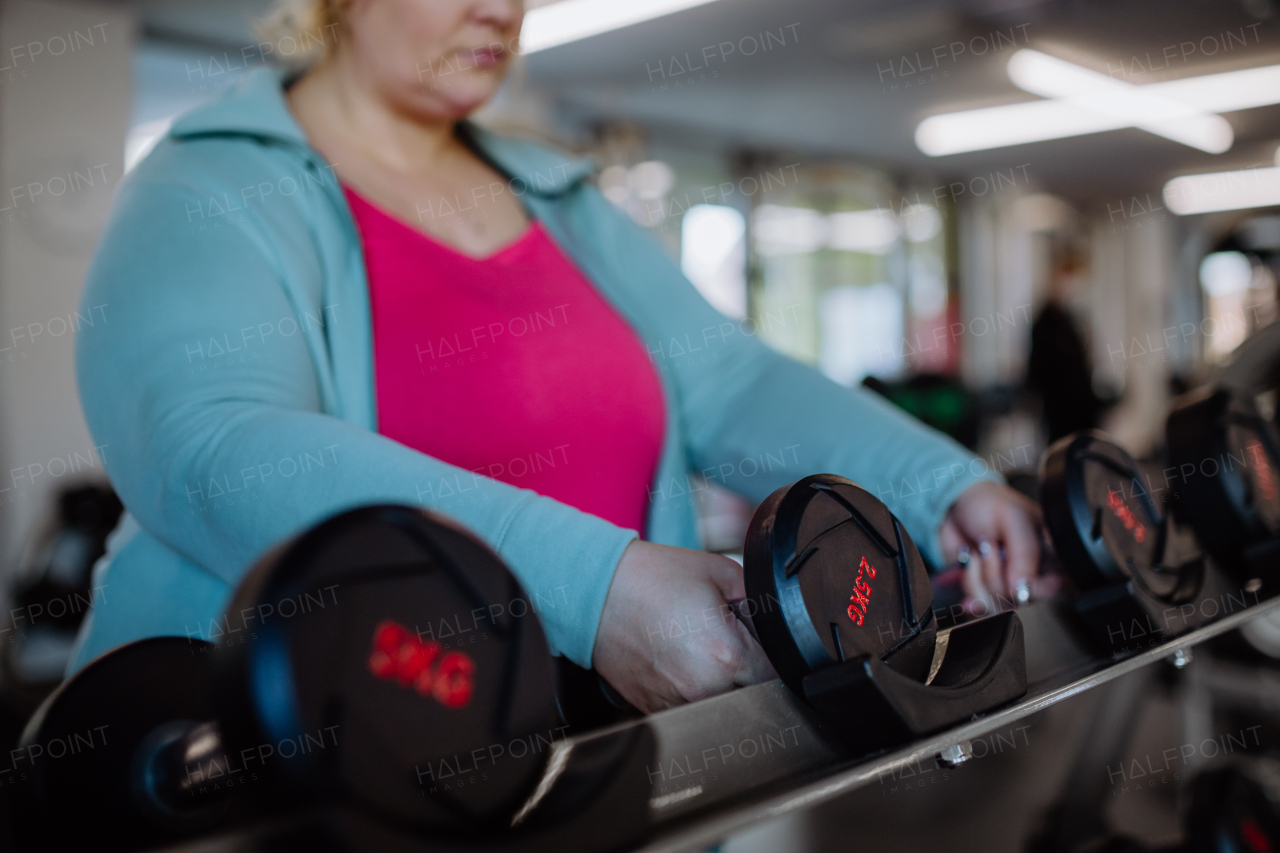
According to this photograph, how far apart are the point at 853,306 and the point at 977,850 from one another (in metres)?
7.04

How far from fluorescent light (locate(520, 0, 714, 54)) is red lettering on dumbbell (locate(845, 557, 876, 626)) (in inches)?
167

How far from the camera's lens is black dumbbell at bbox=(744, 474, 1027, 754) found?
485mm

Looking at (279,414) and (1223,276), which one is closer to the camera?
(279,414)

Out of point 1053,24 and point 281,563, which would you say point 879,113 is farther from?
point 281,563

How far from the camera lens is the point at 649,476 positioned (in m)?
0.93

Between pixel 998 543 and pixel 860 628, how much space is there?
0.36m

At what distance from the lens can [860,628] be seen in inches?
21.0

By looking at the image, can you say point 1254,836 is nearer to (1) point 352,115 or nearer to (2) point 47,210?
(1) point 352,115

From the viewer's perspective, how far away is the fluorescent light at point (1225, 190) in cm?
875

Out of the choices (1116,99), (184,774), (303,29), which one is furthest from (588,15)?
(184,774)

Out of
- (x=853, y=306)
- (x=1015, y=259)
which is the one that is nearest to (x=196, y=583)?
(x=853, y=306)

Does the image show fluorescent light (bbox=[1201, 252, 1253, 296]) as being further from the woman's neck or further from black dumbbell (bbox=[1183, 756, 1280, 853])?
the woman's neck

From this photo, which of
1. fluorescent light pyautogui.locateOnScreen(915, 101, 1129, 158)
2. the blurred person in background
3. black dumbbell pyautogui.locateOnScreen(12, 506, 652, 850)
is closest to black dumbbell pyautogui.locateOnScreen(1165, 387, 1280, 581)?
black dumbbell pyautogui.locateOnScreen(12, 506, 652, 850)

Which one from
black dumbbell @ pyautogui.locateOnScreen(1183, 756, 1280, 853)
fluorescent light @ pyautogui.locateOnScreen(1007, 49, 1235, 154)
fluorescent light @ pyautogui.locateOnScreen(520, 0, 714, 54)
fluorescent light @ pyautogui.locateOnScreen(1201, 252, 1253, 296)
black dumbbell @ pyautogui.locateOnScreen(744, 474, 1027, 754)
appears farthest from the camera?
fluorescent light @ pyautogui.locateOnScreen(1201, 252, 1253, 296)
